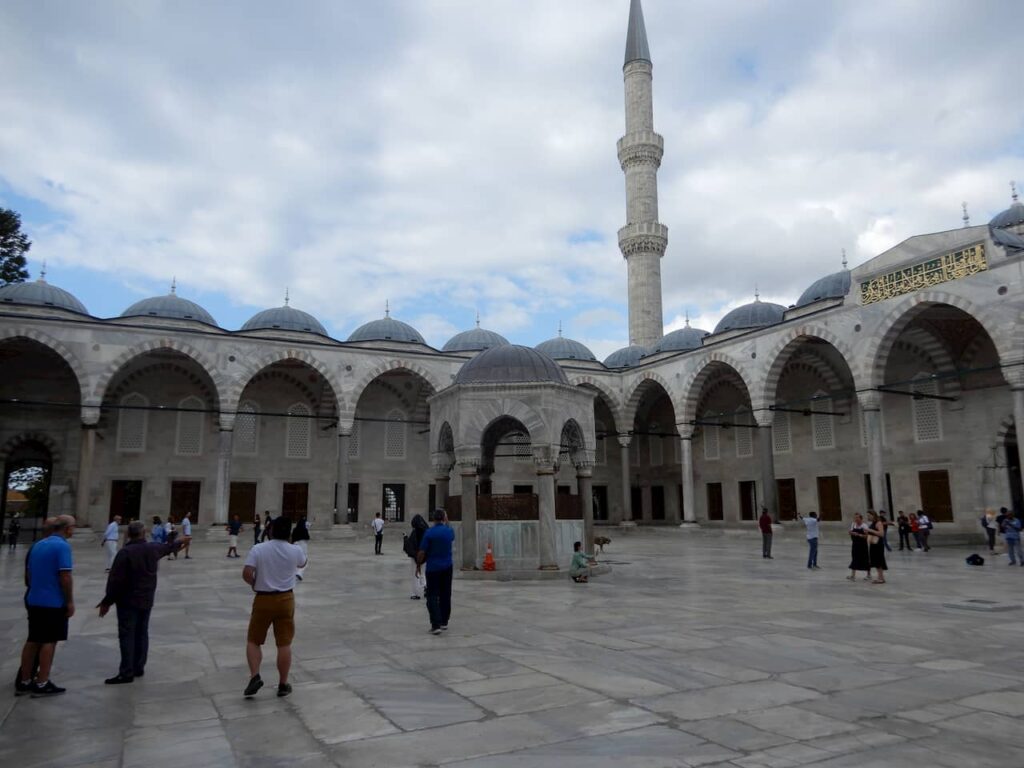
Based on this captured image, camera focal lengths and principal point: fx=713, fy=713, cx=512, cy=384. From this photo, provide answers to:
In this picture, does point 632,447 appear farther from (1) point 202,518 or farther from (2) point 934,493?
(1) point 202,518

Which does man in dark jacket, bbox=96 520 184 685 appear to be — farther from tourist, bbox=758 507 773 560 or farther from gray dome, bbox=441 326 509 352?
gray dome, bbox=441 326 509 352

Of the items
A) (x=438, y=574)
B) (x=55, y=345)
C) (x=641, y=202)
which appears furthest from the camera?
(x=641, y=202)

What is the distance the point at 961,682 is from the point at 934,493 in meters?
19.3

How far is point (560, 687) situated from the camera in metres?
4.33

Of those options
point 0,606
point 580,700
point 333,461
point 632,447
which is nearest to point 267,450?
point 333,461

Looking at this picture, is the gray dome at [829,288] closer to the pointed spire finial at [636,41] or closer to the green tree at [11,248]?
the pointed spire finial at [636,41]

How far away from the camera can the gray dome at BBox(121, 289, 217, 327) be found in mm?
25641

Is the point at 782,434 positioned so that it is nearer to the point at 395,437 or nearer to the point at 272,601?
the point at 395,437

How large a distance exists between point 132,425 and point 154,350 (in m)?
3.71

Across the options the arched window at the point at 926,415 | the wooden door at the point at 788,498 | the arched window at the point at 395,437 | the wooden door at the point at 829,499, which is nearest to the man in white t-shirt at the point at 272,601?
the arched window at the point at 926,415

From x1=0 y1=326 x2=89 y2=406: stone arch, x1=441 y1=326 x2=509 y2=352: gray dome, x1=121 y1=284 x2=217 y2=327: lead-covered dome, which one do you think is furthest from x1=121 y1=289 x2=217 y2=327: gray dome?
x1=441 y1=326 x2=509 y2=352: gray dome

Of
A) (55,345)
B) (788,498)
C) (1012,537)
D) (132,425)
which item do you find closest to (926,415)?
(788,498)

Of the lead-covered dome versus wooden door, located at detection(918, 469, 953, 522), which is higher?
the lead-covered dome

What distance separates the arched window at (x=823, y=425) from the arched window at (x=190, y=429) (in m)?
20.9
